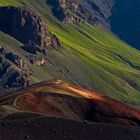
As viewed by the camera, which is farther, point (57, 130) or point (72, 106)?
point (72, 106)

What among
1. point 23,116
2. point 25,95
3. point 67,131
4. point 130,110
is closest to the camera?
point 67,131


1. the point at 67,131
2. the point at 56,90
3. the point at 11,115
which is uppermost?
the point at 67,131

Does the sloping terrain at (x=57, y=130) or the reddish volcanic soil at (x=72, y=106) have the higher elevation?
the sloping terrain at (x=57, y=130)

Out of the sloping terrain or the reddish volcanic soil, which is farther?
the reddish volcanic soil

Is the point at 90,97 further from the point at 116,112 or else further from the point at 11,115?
the point at 11,115

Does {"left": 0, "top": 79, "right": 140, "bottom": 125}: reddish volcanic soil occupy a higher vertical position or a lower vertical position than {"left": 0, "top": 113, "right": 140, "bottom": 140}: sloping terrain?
lower

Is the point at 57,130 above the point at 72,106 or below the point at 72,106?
above

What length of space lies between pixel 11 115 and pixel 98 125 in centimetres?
819

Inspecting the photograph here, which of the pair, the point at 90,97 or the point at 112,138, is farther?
the point at 90,97

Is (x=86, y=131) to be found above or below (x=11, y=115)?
above

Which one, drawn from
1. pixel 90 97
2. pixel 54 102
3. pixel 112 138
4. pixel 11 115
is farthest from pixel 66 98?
pixel 112 138

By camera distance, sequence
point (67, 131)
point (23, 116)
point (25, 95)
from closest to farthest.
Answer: point (67, 131) < point (23, 116) < point (25, 95)

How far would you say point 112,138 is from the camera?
156 ft

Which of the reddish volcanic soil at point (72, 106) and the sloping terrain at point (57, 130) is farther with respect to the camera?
the reddish volcanic soil at point (72, 106)
